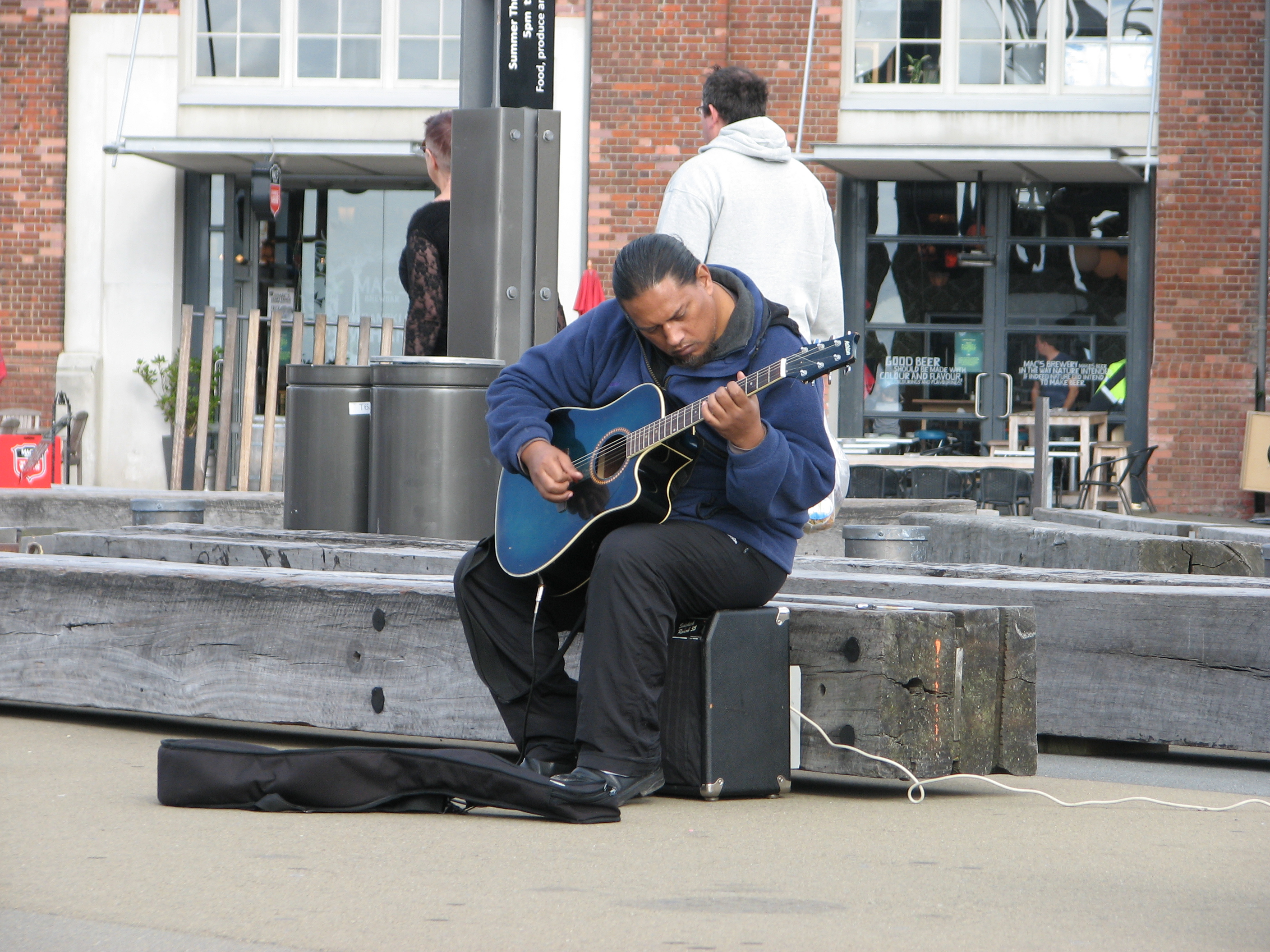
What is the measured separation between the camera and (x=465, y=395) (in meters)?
6.00

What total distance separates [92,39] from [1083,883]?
1598 centimetres

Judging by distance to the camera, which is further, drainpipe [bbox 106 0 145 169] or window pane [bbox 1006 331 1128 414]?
window pane [bbox 1006 331 1128 414]

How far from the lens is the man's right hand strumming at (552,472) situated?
146 inches

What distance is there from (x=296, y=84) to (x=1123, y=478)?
30.1 ft

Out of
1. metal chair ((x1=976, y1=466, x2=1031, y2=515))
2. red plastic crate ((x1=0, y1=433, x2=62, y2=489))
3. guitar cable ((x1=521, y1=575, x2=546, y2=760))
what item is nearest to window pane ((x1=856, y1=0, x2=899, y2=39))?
metal chair ((x1=976, y1=466, x2=1031, y2=515))

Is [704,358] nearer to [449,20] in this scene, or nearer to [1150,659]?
[1150,659]

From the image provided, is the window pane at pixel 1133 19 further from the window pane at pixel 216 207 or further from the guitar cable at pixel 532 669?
the guitar cable at pixel 532 669

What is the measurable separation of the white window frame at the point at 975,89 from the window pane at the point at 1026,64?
0.05 m

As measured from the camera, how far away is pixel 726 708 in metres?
3.74

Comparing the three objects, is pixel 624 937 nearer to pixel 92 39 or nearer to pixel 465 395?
pixel 465 395

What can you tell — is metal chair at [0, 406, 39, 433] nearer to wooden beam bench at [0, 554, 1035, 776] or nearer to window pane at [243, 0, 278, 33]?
window pane at [243, 0, 278, 33]

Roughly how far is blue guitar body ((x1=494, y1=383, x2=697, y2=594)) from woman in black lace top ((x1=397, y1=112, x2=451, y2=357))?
2.69 metres

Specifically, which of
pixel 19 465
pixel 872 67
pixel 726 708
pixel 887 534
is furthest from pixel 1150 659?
pixel 872 67

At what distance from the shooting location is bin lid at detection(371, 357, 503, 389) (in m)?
5.96
